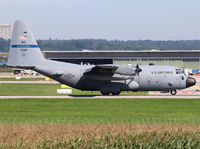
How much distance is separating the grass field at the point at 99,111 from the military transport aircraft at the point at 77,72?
4877 millimetres

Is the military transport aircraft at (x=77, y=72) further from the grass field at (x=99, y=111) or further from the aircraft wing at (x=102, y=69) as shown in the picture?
the grass field at (x=99, y=111)

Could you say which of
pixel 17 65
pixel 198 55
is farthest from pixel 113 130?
pixel 198 55

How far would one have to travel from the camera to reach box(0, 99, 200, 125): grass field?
33875mm

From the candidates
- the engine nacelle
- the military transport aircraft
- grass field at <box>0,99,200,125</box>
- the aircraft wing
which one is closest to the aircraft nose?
the military transport aircraft

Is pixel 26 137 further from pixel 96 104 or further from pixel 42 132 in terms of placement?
pixel 96 104

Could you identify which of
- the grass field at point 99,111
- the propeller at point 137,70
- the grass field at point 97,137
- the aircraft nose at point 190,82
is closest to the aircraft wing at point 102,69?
the propeller at point 137,70

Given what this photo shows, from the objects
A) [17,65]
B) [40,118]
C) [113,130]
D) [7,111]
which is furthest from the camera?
[17,65]

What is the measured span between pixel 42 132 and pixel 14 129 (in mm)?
2094

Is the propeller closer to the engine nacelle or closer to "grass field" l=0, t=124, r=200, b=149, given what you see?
the engine nacelle

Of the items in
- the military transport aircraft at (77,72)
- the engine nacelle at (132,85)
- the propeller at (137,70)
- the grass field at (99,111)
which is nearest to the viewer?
the grass field at (99,111)

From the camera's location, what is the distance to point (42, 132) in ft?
81.1

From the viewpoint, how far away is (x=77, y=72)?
53.2 meters

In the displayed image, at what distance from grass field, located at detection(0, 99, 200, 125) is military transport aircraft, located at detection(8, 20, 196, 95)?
4.88 m

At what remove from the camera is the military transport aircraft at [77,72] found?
52.8m
